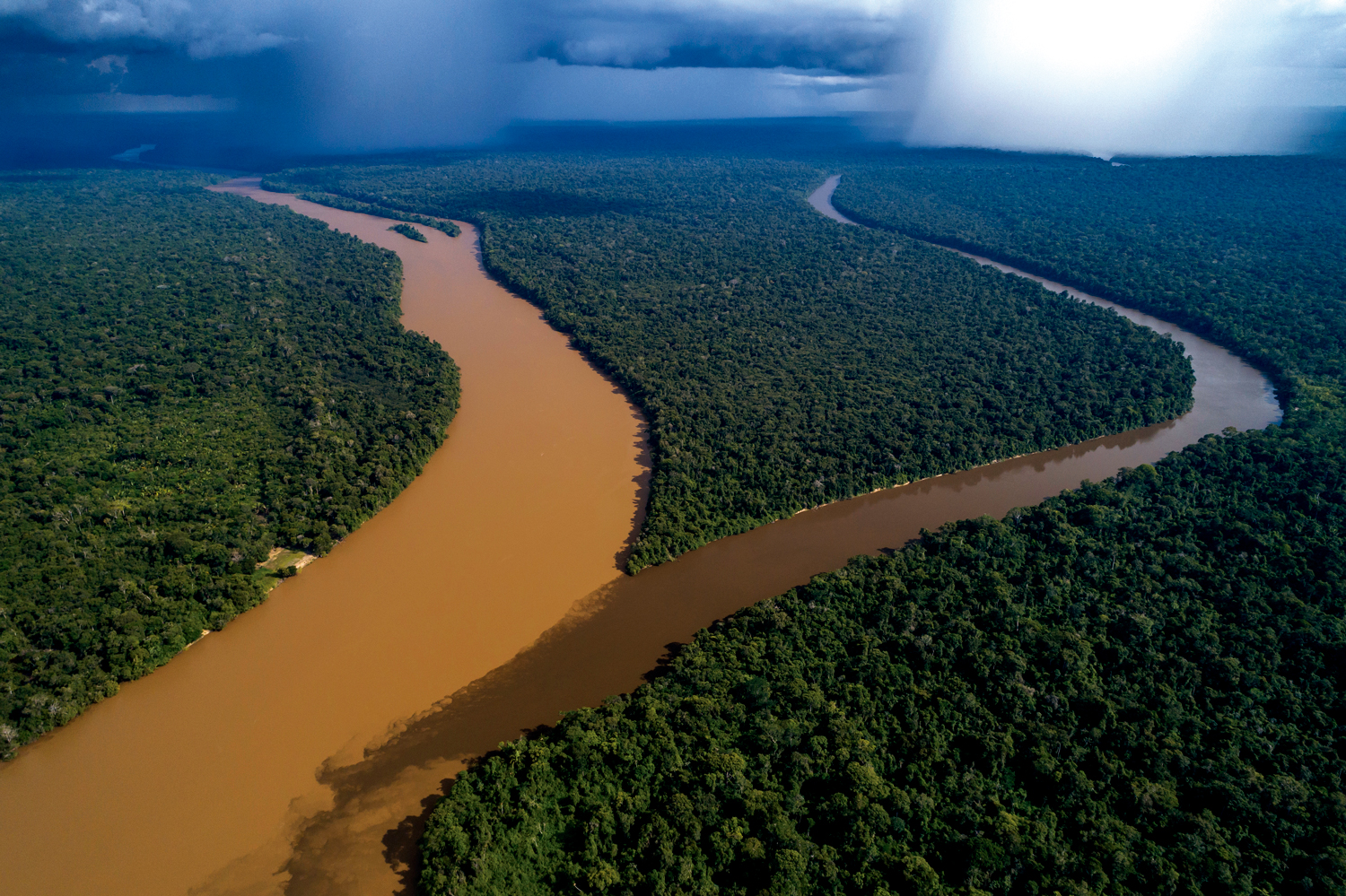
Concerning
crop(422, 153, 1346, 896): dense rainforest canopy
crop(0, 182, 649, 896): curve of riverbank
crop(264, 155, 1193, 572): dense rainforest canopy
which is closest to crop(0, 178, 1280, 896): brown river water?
crop(0, 182, 649, 896): curve of riverbank

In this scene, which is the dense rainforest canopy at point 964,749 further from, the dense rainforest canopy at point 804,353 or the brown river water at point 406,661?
the dense rainforest canopy at point 804,353

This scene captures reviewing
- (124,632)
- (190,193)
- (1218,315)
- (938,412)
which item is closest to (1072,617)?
(938,412)

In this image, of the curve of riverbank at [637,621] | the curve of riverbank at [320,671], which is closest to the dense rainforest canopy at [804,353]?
the curve of riverbank at [637,621]

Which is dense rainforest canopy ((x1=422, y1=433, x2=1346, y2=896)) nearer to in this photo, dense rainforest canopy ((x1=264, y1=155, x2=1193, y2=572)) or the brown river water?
the brown river water

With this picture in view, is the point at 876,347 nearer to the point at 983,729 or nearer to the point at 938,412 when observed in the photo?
the point at 938,412

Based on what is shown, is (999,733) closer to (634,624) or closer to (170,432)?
(634,624)

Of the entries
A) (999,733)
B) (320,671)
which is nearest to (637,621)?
(320,671)
